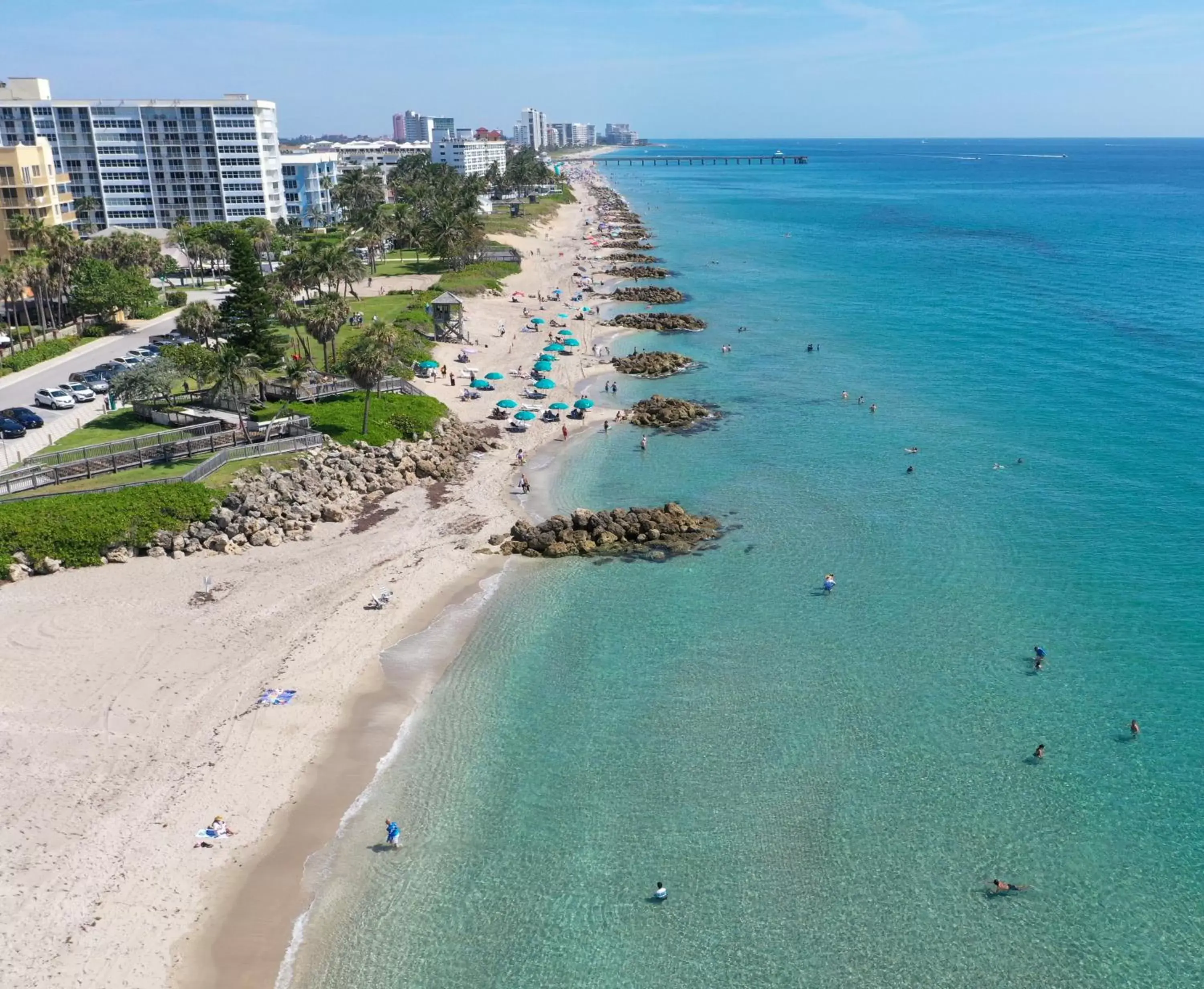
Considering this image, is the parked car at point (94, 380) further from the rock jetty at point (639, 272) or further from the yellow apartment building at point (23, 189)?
the rock jetty at point (639, 272)

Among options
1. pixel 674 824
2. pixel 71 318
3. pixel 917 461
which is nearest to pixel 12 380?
pixel 71 318

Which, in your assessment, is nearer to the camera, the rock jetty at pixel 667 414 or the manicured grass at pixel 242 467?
the manicured grass at pixel 242 467

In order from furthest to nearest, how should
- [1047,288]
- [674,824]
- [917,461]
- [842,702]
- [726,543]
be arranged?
[1047,288], [917,461], [726,543], [842,702], [674,824]

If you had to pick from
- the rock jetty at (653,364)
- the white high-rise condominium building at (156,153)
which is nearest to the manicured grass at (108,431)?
the rock jetty at (653,364)

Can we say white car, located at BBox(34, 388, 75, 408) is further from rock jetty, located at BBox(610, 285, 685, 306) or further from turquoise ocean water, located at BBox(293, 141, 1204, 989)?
rock jetty, located at BBox(610, 285, 685, 306)

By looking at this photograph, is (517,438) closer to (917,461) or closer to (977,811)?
(917,461)
